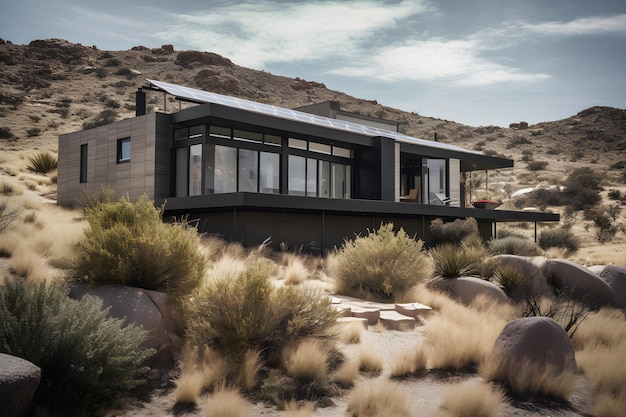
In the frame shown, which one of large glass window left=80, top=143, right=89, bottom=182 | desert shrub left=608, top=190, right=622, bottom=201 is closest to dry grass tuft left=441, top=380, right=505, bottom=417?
large glass window left=80, top=143, right=89, bottom=182

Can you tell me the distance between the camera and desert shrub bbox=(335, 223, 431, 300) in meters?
13.1

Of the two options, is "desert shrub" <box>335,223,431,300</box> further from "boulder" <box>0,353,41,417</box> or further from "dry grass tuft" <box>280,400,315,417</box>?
"boulder" <box>0,353,41,417</box>

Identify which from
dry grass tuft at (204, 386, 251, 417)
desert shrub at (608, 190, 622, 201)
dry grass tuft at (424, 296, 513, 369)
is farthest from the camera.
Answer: desert shrub at (608, 190, 622, 201)

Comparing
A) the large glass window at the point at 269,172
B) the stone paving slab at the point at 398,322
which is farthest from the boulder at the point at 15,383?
the large glass window at the point at 269,172

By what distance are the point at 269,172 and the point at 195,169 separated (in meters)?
3.23

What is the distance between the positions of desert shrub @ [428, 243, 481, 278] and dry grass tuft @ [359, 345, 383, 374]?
6310mm

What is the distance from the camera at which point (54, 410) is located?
6.01 m

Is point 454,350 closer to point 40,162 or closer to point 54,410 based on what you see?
point 54,410

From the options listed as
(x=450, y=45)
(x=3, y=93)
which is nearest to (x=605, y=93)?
(x=450, y=45)

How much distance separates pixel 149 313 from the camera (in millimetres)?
7988

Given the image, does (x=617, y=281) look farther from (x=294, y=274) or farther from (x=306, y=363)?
(x=306, y=363)

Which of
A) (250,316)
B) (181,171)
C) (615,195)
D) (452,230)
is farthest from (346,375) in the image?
(615,195)

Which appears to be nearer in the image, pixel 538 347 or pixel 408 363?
pixel 538 347

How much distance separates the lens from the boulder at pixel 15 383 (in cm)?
504
